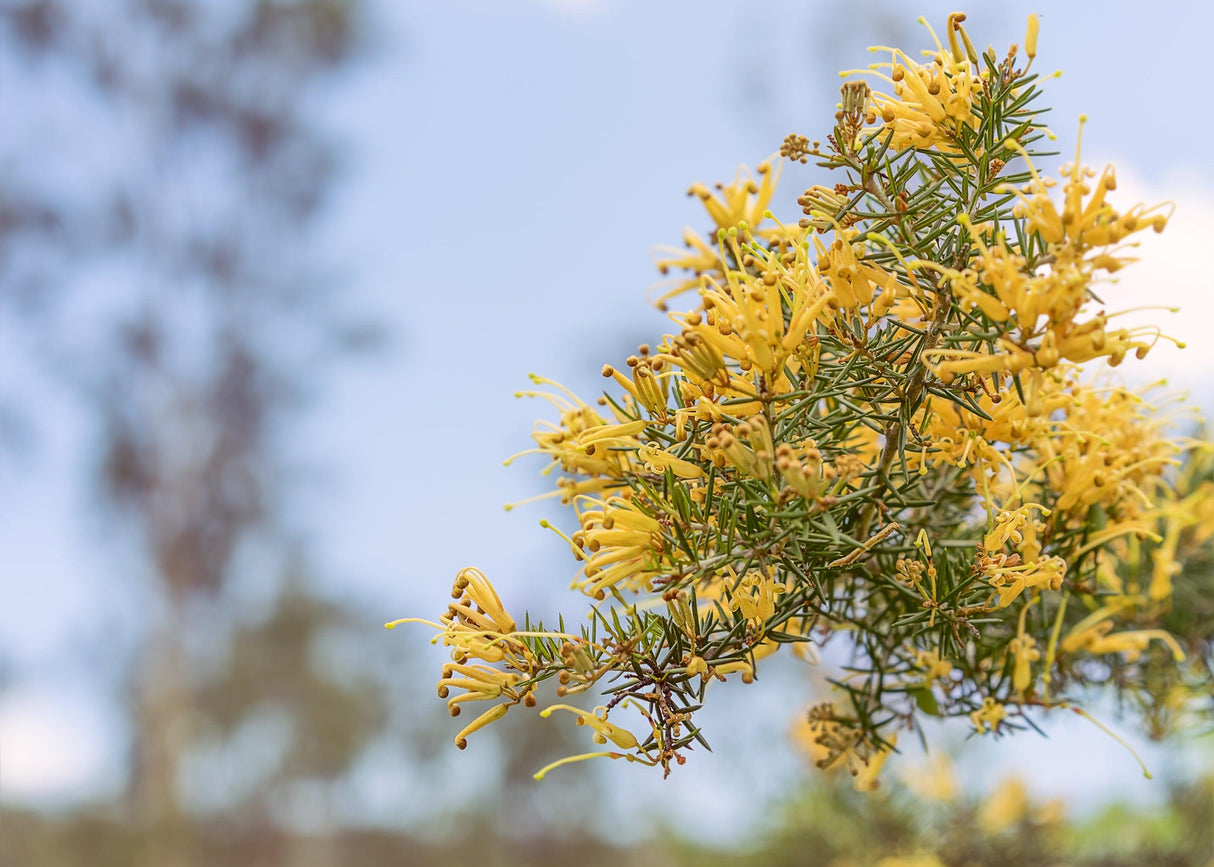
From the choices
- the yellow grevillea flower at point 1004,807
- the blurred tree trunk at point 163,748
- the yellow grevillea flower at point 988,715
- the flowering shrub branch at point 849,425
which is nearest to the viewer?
the flowering shrub branch at point 849,425

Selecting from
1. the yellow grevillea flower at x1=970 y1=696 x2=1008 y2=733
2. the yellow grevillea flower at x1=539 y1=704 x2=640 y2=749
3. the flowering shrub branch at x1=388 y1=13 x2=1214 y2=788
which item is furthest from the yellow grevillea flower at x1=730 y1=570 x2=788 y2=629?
the yellow grevillea flower at x1=970 y1=696 x2=1008 y2=733

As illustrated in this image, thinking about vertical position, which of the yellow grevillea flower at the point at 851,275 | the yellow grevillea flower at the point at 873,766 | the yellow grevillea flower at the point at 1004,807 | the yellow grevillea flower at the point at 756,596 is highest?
the yellow grevillea flower at the point at 851,275

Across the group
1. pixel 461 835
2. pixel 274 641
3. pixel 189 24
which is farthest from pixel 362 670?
pixel 189 24

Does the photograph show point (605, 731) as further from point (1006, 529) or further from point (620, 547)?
point (1006, 529)

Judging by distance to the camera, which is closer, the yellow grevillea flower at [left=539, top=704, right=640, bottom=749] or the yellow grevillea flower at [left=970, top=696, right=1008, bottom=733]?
the yellow grevillea flower at [left=539, top=704, right=640, bottom=749]

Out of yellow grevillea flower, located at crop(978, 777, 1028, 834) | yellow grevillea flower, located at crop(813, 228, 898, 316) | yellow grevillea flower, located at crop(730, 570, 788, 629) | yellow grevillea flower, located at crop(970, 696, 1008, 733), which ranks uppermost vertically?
yellow grevillea flower, located at crop(813, 228, 898, 316)

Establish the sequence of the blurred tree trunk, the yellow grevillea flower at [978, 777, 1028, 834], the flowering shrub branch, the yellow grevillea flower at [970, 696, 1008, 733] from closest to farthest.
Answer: the flowering shrub branch < the yellow grevillea flower at [970, 696, 1008, 733] < the yellow grevillea flower at [978, 777, 1028, 834] < the blurred tree trunk

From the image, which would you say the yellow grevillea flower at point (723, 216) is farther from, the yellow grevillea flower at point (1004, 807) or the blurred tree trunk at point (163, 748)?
the blurred tree trunk at point (163, 748)

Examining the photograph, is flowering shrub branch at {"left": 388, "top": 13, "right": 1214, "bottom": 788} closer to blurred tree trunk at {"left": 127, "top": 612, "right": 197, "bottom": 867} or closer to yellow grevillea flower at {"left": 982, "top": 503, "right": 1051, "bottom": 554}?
yellow grevillea flower at {"left": 982, "top": 503, "right": 1051, "bottom": 554}

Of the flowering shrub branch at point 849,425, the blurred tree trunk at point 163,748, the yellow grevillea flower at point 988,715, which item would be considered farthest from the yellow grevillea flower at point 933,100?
the blurred tree trunk at point 163,748

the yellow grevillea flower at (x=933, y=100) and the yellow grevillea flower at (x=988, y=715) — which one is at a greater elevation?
the yellow grevillea flower at (x=933, y=100)

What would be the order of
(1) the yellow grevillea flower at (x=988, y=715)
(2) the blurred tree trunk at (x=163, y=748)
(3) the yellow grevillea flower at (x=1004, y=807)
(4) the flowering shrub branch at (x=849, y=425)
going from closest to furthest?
(4) the flowering shrub branch at (x=849, y=425)
(1) the yellow grevillea flower at (x=988, y=715)
(3) the yellow grevillea flower at (x=1004, y=807)
(2) the blurred tree trunk at (x=163, y=748)

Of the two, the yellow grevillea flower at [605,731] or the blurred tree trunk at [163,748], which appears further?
the blurred tree trunk at [163,748]

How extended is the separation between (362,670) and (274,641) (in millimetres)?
1126
